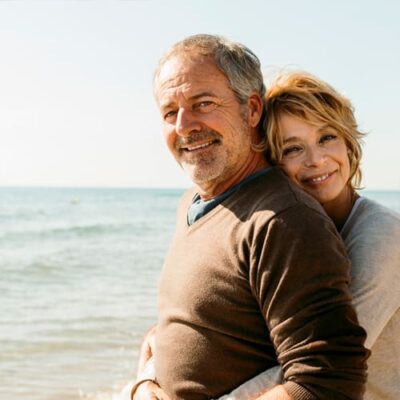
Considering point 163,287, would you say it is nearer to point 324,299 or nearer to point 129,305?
point 324,299

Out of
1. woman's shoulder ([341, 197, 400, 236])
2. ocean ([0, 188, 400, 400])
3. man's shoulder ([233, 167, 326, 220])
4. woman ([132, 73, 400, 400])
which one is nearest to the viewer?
man's shoulder ([233, 167, 326, 220])

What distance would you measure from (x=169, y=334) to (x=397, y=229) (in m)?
0.98

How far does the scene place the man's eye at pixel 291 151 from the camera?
3.05 metres

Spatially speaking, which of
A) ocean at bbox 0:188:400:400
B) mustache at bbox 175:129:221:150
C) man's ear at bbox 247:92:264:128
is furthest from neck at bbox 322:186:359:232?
ocean at bbox 0:188:400:400

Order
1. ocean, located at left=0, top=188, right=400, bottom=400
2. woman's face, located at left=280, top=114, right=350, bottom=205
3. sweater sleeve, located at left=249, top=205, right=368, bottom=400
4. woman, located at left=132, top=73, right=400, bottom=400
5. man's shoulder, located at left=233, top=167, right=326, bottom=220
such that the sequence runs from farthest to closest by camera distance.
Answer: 1. ocean, located at left=0, top=188, right=400, bottom=400
2. woman's face, located at left=280, top=114, right=350, bottom=205
3. woman, located at left=132, top=73, right=400, bottom=400
4. man's shoulder, located at left=233, top=167, right=326, bottom=220
5. sweater sleeve, located at left=249, top=205, right=368, bottom=400

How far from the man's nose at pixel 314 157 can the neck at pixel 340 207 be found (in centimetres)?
20

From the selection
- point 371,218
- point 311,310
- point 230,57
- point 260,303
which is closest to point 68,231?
point 230,57

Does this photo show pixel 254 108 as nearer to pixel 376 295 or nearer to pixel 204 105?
pixel 204 105

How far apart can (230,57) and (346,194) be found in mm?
776

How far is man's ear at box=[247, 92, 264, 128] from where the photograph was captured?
9.93 ft

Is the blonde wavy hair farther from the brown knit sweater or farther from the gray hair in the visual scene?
the brown knit sweater

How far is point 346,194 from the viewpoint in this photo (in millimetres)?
3121

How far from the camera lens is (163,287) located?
2.99 meters

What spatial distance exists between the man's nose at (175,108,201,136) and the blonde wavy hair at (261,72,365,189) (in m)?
0.31
